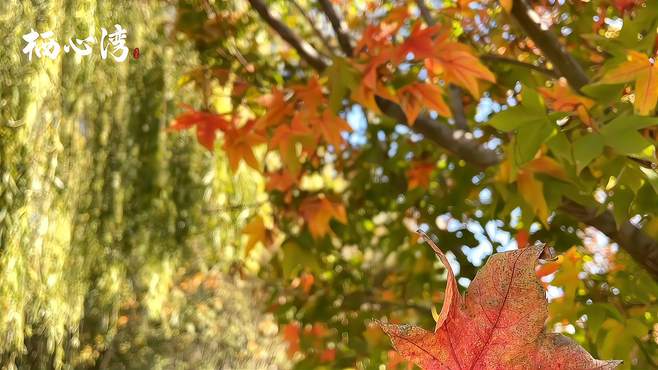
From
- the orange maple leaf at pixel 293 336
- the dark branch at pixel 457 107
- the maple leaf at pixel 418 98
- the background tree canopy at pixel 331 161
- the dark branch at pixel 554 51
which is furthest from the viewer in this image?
the orange maple leaf at pixel 293 336

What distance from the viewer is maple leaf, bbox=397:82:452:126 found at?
996mm

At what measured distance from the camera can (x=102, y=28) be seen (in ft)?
2.48

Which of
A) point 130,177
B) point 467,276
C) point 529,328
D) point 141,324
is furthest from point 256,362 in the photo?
point 529,328

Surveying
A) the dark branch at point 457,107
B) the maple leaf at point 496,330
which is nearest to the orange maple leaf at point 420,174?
the dark branch at point 457,107

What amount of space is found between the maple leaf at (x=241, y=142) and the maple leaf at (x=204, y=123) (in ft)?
0.05

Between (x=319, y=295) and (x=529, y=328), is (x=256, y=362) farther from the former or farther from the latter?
(x=529, y=328)

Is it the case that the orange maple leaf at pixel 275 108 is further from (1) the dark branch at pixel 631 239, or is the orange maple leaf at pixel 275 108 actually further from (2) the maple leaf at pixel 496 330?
(2) the maple leaf at pixel 496 330

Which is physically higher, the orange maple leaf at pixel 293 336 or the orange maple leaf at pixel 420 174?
the orange maple leaf at pixel 420 174

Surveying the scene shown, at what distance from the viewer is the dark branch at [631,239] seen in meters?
0.89

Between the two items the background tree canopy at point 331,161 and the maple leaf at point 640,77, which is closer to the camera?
the maple leaf at point 640,77

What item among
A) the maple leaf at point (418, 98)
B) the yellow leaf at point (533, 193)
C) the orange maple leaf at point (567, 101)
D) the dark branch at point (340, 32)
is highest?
the orange maple leaf at point (567, 101)

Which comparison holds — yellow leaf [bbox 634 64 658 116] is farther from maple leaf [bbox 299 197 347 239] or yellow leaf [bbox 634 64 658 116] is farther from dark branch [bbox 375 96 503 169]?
maple leaf [bbox 299 197 347 239]

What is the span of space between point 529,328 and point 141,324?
199 cm

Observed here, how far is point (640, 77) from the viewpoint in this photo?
2.28 ft
